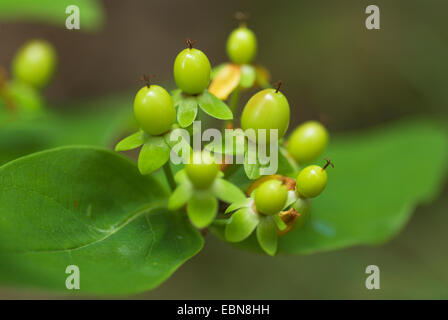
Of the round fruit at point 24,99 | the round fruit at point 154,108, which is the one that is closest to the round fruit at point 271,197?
the round fruit at point 154,108

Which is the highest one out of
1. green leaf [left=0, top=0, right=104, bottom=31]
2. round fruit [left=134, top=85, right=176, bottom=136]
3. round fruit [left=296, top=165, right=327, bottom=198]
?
green leaf [left=0, top=0, right=104, bottom=31]

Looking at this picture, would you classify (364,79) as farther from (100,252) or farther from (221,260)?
(100,252)

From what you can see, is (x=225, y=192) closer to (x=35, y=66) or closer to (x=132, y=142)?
(x=132, y=142)

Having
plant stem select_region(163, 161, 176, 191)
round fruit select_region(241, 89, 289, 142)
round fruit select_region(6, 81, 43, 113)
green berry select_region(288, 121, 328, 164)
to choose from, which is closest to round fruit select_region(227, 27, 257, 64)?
green berry select_region(288, 121, 328, 164)

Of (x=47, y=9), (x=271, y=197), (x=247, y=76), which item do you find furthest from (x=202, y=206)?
(x=47, y=9)

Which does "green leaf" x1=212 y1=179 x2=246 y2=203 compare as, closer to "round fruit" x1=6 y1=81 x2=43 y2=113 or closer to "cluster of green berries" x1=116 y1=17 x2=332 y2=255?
"cluster of green berries" x1=116 y1=17 x2=332 y2=255
